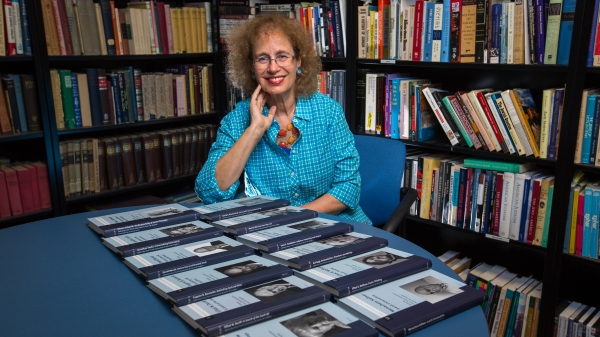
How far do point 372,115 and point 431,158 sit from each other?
381mm

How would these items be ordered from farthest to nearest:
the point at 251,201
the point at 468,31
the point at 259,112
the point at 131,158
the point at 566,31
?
the point at 131,158 → the point at 468,31 → the point at 566,31 → the point at 259,112 → the point at 251,201

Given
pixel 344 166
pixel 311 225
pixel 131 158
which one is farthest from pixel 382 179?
pixel 131 158

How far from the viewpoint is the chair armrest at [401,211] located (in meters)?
1.59

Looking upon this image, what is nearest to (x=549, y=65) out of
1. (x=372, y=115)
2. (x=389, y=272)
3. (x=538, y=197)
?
(x=538, y=197)

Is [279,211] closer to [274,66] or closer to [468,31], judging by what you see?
[274,66]

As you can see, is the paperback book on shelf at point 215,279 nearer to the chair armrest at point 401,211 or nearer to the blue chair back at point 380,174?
the chair armrest at point 401,211

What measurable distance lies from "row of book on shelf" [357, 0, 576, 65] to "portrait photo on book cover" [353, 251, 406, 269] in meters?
1.30

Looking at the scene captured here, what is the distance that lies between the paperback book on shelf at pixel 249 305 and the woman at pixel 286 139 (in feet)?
2.65

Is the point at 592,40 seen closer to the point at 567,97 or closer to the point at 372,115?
the point at 567,97

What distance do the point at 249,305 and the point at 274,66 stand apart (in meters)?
1.11

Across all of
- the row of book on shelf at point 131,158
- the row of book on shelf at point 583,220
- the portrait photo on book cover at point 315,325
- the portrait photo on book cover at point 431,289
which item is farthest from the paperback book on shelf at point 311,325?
the row of book on shelf at point 131,158

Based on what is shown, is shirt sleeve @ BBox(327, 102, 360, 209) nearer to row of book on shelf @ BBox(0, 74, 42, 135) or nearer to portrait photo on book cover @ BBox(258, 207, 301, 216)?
portrait photo on book cover @ BBox(258, 207, 301, 216)

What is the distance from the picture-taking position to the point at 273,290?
3.07 feet

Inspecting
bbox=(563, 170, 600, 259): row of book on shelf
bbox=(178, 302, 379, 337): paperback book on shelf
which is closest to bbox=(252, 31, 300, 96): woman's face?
bbox=(178, 302, 379, 337): paperback book on shelf
